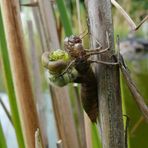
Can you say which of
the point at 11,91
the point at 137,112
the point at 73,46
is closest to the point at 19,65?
the point at 11,91

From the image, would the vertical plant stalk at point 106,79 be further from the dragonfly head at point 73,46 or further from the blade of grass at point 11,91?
the blade of grass at point 11,91

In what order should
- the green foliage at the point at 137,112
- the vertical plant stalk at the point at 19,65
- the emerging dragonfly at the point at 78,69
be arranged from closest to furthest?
1. the emerging dragonfly at the point at 78,69
2. the vertical plant stalk at the point at 19,65
3. the green foliage at the point at 137,112

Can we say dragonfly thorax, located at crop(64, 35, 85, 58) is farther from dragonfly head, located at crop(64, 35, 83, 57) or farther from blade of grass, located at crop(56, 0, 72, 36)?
blade of grass, located at crop(56, 0, 72, 36)

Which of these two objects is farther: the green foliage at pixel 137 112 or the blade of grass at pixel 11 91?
the green foliage at pixel 137 112

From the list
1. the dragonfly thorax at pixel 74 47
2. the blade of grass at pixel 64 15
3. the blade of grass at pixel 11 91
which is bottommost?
the blade of grass at pixel 11 91

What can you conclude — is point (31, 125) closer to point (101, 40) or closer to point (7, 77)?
point (7, 77)

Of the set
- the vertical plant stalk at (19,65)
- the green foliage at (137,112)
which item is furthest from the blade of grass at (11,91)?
the green foliage at (137,112)

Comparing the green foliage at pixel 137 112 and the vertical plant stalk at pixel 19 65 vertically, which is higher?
the vertical plant stalk at pixel 19 65

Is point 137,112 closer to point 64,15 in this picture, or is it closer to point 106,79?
point 64,15
